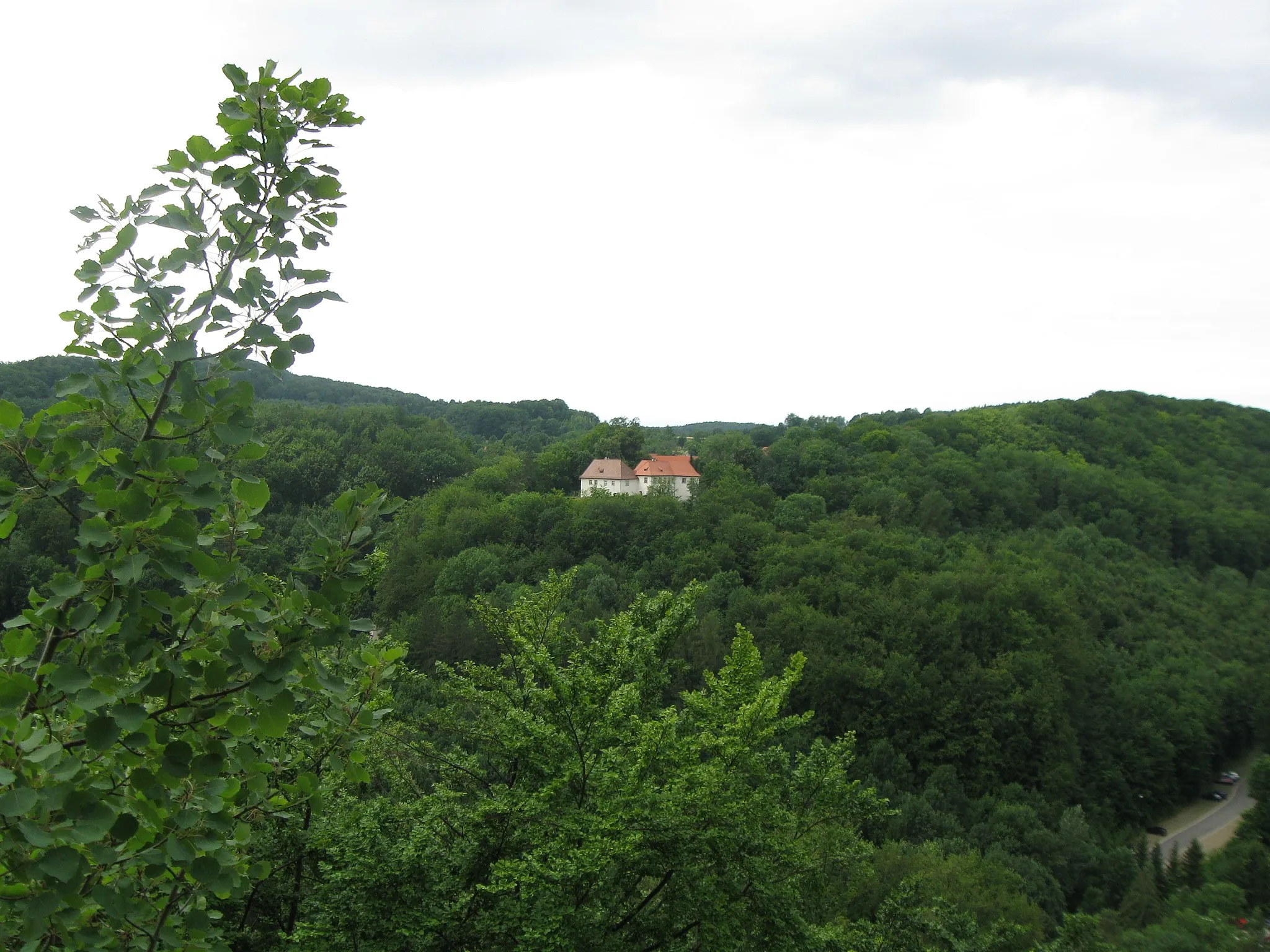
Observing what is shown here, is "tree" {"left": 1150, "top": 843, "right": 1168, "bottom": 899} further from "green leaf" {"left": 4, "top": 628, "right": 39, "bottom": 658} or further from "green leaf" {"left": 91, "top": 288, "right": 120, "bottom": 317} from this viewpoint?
"green leaf" {"left": 91, "top": 288, "right": 120, "bottom": 317}

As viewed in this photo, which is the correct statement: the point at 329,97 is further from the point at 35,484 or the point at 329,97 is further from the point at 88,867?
the point at 88,867

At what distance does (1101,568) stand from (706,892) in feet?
194

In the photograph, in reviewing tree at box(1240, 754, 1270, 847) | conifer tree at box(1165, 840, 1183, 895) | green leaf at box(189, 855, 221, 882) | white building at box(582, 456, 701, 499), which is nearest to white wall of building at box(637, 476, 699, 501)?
white building at box(582, 456, 701, 499)

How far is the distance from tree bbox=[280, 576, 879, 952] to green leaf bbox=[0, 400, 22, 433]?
539 cm

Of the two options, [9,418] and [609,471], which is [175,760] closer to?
[9,418]

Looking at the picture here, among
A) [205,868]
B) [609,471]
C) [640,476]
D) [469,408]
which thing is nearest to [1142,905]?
[205,868]

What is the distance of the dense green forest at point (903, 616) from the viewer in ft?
44.0

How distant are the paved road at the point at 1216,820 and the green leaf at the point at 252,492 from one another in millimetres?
42769

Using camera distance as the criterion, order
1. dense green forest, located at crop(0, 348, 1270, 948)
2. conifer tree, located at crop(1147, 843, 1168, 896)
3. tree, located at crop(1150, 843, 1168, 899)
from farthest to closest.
Answer: conifer tree, located at crop(1147, 843, 1168, 896), tree, located at crop(1150, 843, 1168, 899), dense green forest, located at crop(0, 348, 1270, 948)

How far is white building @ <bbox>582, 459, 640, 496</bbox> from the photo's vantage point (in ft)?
190

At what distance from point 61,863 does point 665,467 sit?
55848 millimetres

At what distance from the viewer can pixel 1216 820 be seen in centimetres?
3912

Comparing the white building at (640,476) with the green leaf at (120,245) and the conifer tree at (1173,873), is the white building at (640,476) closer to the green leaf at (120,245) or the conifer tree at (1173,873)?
the conifer tree at (1173,873)

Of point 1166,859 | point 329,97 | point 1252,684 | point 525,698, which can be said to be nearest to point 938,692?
point 1166,859
